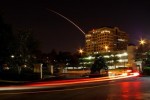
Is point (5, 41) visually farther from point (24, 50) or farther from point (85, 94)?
point (85, 94)

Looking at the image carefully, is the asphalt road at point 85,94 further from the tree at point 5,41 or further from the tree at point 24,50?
the tree at point 24,50

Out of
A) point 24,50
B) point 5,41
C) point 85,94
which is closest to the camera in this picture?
point 85,94

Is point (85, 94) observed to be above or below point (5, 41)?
below

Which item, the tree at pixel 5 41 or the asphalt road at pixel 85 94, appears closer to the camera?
the asphalt road at pixel 85 94

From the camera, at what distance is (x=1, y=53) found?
53062 mm

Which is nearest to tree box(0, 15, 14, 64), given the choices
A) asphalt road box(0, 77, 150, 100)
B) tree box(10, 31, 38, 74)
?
tree box(10, 31, 38, 74)

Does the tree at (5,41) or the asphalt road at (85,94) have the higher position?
the tree at (5,41)

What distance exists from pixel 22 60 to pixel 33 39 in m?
5.18

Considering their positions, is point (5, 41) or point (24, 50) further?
point (24, 50)

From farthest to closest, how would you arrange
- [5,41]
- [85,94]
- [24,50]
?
[24,50], [5,41], [85,94]

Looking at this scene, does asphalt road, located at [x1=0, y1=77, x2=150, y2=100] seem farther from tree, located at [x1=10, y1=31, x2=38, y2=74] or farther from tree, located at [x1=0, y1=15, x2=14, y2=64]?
tree, located at [x1=10, y1=31, x2=38, y2=74]

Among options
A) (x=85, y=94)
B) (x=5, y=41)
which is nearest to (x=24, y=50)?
(x=5, y=41)

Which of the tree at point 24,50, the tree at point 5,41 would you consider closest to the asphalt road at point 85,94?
the tree at point 5,41

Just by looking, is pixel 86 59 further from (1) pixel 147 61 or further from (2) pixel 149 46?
(1) pixel 147 61
